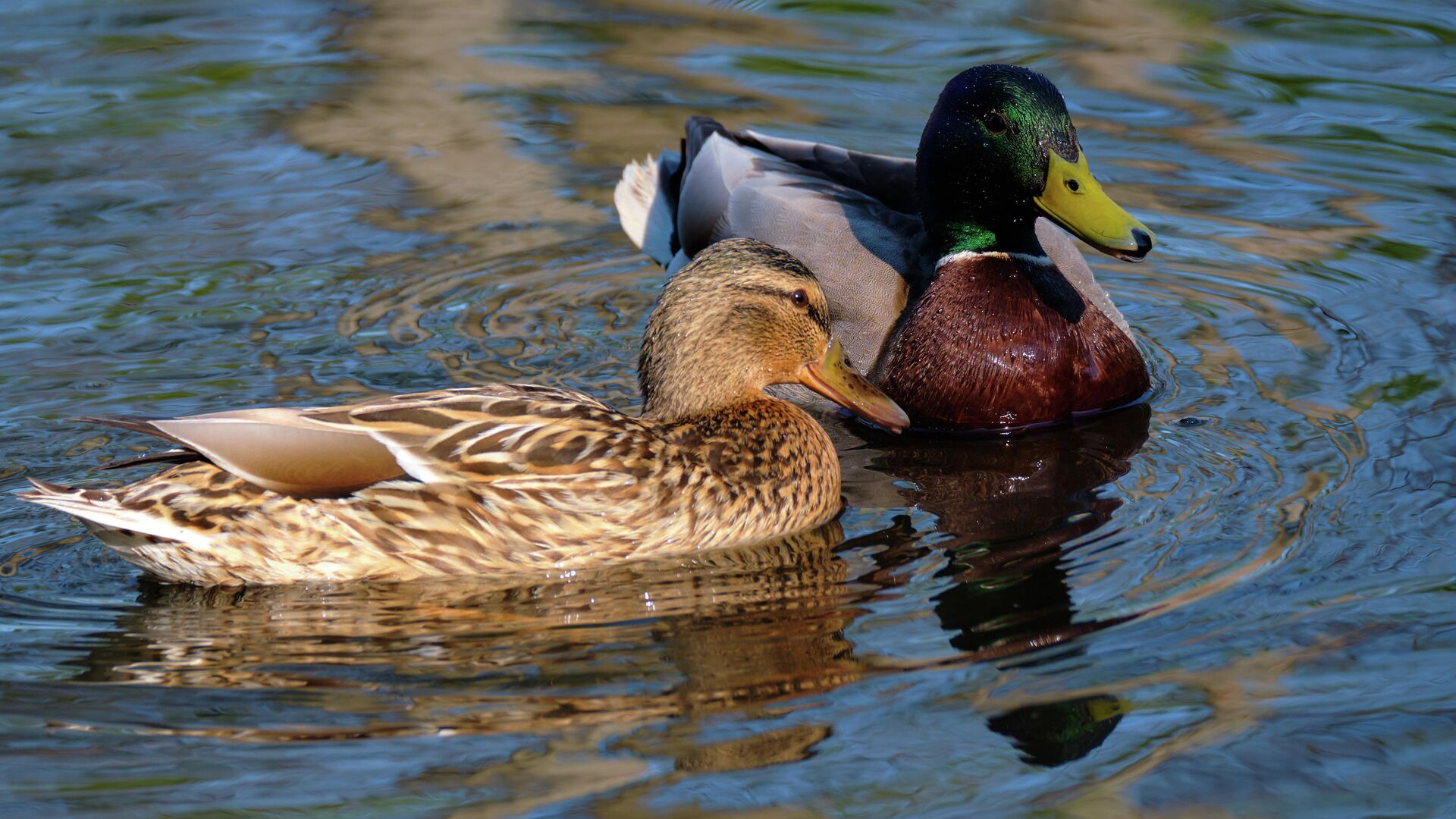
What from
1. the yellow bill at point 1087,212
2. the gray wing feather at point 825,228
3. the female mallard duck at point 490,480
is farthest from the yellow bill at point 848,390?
the yellow bill at point 1087,212

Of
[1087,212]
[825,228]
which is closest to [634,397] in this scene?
[825,228]

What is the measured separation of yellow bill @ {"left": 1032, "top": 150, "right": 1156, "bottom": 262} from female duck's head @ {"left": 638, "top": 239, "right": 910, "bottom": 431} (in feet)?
3.93

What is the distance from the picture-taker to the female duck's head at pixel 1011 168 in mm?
7449

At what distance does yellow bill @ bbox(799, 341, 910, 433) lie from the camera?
6906 mm

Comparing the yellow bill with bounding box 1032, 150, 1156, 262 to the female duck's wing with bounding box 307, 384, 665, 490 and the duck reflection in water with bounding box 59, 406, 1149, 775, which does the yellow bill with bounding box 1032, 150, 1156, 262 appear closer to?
the duck reflection in water with bounding box 59, 406, 1149, 775

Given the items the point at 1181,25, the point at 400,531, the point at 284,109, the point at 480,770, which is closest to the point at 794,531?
the point at 400,531

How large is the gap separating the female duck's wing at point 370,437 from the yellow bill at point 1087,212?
2.21 m

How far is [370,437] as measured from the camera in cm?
606

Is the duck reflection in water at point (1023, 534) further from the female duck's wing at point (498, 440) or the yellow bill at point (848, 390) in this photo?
the female duck's wing at point (498, 440)

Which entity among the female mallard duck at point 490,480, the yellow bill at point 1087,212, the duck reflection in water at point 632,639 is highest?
the yellow bill at point 1087,212

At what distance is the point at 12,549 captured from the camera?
620 cm

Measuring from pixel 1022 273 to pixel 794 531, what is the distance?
6.68 feet

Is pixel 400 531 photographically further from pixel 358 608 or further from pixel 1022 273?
pixel 1022 273

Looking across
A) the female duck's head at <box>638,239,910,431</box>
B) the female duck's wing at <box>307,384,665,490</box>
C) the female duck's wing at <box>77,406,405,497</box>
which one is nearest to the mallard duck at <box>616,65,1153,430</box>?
the female duck's head at <box>638,239,910,431</box>
